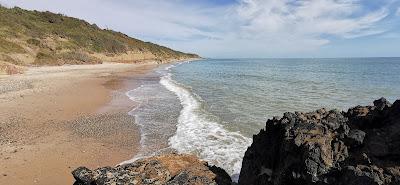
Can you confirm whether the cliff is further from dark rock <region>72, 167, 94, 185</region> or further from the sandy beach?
dark rock <region>72, 167, 94, 185</region>

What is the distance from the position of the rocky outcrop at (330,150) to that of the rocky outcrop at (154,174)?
0.73 metres

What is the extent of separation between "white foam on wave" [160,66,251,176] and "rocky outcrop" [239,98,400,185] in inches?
125

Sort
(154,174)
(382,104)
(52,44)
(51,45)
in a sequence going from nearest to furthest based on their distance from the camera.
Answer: (382,104) < (154,174) < (51,45) < (52,44)

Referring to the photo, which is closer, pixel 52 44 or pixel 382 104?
pixel 382 104

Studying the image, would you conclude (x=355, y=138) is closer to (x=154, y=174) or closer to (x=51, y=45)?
(x=154, y=174)

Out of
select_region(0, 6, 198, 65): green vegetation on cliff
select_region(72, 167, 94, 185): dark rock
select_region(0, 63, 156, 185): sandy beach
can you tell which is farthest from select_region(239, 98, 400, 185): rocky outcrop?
select_region(0, 6, 198, 65): green vegetation on cliff

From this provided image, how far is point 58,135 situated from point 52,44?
2093 inches

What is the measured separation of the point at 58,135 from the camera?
1370cm

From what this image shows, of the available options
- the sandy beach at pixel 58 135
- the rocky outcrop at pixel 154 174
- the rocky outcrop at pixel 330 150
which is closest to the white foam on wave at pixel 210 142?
the sandy beach at pixel 58 135

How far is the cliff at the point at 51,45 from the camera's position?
161 ft

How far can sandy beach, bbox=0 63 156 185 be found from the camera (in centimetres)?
1005

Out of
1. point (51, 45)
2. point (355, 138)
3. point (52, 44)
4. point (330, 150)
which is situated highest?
point (355, 138)

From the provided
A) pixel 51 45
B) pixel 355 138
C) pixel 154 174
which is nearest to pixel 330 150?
pixel 355 138

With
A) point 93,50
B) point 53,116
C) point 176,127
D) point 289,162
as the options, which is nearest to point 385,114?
point 289,162
